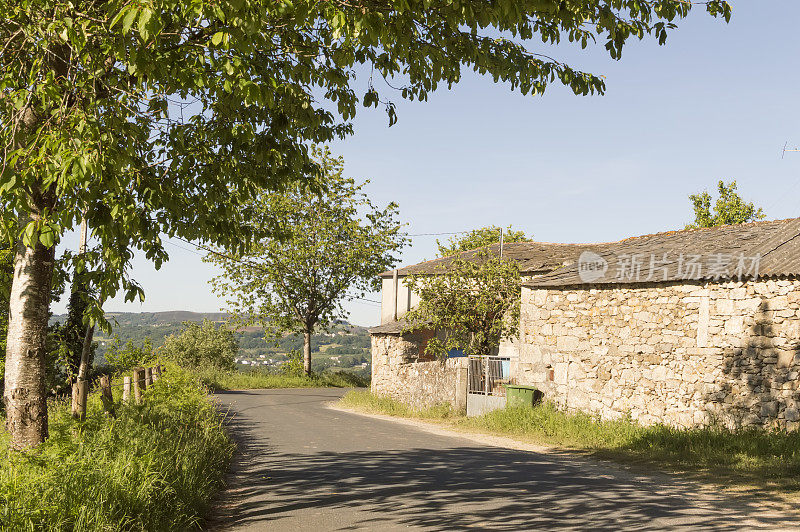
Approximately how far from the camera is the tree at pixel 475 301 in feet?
71.6

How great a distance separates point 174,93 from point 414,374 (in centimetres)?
1712

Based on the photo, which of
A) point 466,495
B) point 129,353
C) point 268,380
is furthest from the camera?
point 268,380

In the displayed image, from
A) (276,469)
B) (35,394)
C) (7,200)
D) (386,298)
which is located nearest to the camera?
(7,200)

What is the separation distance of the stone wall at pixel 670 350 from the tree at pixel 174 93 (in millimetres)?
7536

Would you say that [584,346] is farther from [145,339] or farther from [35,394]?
[35,394]

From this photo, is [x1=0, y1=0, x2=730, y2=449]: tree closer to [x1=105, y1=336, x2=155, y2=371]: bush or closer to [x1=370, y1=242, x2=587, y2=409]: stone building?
[x1=105, y1=336, x2=155, y2=371]: bush

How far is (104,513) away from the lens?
6.11 meters

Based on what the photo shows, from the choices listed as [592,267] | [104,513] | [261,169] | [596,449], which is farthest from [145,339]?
[592,267]

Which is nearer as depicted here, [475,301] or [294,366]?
[475,301]

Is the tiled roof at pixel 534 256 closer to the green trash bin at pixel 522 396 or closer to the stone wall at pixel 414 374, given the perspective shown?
the stone wall at pixel 414 374

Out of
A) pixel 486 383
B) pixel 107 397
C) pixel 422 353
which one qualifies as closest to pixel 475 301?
pixel 486 383

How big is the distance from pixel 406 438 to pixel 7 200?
10920mm

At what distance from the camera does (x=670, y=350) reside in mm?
15211

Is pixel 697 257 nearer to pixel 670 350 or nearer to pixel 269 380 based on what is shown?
pixel 670 350
